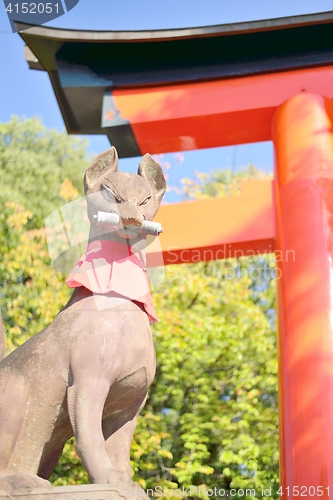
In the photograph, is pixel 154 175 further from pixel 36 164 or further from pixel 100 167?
pixel 36 164

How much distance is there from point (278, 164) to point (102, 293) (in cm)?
249

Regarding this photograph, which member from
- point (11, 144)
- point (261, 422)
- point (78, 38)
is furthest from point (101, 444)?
point (11, 144)

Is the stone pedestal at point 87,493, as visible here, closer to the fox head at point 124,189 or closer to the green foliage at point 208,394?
the fox head at point 124,189

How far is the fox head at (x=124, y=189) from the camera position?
6.50 feet

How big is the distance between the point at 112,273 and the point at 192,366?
15.6 feet

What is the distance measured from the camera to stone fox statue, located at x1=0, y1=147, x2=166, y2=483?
179 centimetres

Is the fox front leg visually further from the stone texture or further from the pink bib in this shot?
the pink bib

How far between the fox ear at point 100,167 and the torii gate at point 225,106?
6.00 feet

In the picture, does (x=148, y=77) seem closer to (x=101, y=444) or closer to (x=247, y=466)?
(x=101, y=444)

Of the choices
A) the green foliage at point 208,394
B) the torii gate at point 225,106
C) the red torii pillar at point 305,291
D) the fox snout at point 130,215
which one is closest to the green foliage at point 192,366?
the green foliage at point 208,394

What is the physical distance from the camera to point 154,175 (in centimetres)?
220

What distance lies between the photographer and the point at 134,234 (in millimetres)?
2010

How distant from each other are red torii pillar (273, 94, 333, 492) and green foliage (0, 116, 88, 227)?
14.1 ft

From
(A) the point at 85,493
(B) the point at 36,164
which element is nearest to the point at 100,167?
(A) the point at 85,493
